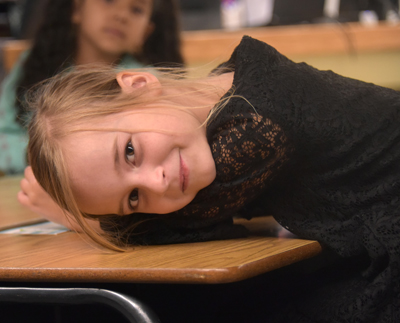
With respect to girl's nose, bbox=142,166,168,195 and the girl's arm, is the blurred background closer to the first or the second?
the girl's arm

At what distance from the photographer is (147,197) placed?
0.89 m

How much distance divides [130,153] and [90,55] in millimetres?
1561

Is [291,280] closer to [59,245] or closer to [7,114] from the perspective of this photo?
[59,245]

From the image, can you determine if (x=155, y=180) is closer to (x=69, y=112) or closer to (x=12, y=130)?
(x=69, y=112)

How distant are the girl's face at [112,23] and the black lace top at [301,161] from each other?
125 cm

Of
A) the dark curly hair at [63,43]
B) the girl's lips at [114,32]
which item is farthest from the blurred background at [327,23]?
the girl's lips at [114,32]

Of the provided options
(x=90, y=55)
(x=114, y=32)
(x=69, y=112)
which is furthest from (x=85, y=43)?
(x=69, y=112)

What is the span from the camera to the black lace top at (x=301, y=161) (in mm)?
873

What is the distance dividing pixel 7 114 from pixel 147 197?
172 centimetres

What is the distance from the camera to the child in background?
2105 mm

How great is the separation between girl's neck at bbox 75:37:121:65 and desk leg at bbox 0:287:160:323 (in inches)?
67.0

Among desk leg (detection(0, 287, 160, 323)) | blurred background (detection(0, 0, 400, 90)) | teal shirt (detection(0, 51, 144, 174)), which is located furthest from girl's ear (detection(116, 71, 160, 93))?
blurred background (detection(0, 0, 400, 90))

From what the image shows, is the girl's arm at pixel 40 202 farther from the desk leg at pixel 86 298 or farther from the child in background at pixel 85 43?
the child in background at pixel 85 43

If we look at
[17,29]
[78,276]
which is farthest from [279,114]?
[17,29]
